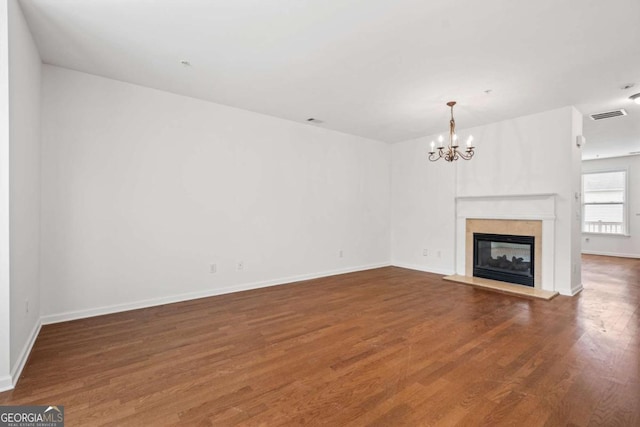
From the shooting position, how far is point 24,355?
233 cm

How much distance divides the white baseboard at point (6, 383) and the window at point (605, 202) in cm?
1172

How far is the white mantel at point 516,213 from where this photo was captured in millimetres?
4422

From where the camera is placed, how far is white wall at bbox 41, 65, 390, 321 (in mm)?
3219

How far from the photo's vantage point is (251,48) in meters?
2.81

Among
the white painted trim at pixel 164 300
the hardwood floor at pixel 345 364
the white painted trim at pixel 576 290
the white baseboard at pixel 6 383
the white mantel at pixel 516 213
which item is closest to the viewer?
the hardwood floor at pixel 345 364

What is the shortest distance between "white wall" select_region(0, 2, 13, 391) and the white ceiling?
0.56m

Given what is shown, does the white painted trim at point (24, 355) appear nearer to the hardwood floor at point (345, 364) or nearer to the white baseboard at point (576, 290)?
the hardwood floor at point (345, 364)

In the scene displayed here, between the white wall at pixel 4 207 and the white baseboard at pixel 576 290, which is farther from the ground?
the white wall at pixel 4 207

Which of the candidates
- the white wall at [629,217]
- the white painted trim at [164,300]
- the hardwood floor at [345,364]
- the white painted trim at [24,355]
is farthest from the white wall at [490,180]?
the white painted trim at [24,355]

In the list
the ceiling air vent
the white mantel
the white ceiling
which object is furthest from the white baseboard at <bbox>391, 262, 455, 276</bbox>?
the ceiling air vent

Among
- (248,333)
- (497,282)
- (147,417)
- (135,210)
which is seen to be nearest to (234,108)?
(135,210)

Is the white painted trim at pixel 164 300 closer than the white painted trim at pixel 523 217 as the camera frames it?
Yes

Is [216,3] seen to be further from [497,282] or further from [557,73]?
[497,282]

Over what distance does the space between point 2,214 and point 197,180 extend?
2189 mm
